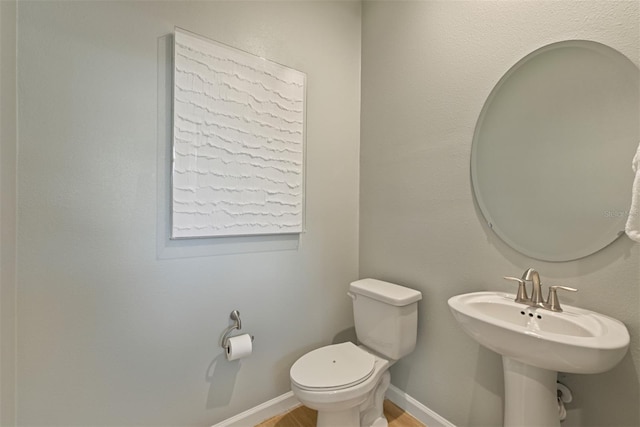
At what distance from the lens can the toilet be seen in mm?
1258

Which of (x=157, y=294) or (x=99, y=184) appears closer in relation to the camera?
(x=99, y=184)

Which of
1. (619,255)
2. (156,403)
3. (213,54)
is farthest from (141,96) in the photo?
(619,255)

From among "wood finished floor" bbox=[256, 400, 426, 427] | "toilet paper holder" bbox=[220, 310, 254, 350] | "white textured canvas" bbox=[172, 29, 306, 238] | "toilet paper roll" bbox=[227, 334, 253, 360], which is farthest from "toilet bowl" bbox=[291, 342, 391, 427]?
"white textured canvas" bbox=[172, 29, 306, 238]

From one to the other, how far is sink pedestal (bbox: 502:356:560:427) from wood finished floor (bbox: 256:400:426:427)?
2.32ft

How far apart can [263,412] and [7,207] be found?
59.2 inches

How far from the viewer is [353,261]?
1.95 m

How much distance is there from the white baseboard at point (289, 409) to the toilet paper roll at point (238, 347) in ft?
1.26

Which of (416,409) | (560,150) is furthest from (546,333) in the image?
(416,409)

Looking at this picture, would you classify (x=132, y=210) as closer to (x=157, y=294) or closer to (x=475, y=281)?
(x=157, y=294)

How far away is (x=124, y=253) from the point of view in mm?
1184

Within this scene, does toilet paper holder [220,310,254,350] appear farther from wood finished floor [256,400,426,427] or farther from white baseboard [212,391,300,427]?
wood finished floor [256,400,426,427]

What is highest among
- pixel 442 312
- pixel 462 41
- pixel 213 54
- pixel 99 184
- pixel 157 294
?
pixel 462 41

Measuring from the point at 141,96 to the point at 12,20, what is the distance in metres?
0.41

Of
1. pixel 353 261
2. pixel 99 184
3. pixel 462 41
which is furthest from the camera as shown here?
pixel 353 261
